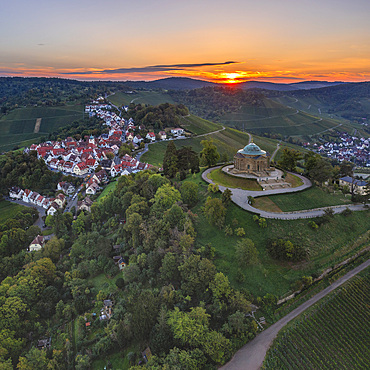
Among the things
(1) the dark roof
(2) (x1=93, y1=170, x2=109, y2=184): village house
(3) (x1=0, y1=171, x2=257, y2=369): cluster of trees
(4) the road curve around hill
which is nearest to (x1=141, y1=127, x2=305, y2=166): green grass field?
(2) (x1=93, y1=170, x2=109, y2=184): village house

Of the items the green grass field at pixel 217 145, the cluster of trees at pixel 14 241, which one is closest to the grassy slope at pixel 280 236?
the cluster of trees at pixel 14 241

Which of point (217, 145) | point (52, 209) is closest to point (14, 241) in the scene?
point (52, 209)

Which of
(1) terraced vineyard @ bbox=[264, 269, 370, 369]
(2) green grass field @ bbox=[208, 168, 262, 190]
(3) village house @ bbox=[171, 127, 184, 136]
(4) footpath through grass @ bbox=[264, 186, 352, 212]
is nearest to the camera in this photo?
(1) terraced vineyard @ bbox=[264, 269, 370, 369]

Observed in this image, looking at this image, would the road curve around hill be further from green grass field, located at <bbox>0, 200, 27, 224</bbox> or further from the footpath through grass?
green grass field, located at <bbox>0, 200, 27, 224</bbox>

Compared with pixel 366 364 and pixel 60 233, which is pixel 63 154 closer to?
pixel 60 233

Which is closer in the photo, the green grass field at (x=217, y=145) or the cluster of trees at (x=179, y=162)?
the cluster of trees at (x=179, y=162)

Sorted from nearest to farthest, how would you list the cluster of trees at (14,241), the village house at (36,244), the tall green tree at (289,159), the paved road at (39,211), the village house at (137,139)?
the cluster of trees at (14,241) → the village house at (36,244) → the tall green tree at (289,159) → the paved road at (39,211) → the village house at (137,139)

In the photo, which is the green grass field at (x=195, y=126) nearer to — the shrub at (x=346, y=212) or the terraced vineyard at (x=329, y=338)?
the shrub at (x=346, y=212)
